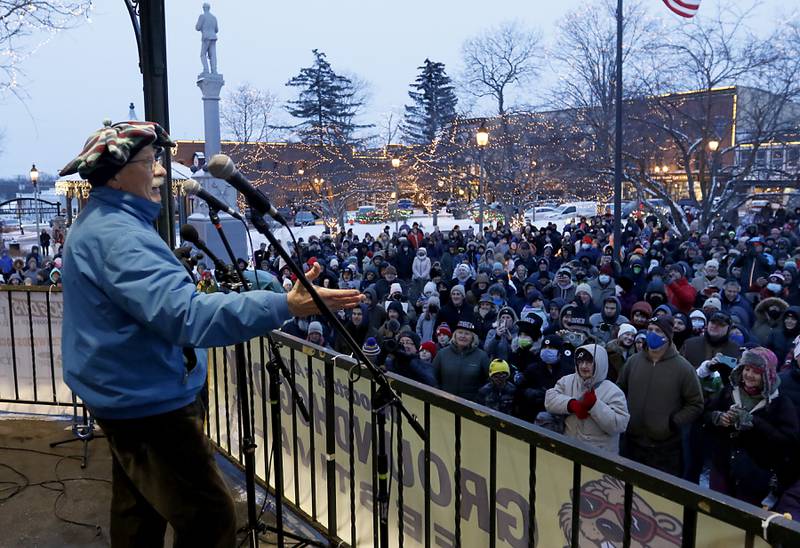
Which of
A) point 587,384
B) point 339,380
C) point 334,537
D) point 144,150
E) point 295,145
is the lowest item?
point 334,537

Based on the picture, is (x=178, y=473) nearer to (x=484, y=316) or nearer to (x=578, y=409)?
(x=578, y=409)

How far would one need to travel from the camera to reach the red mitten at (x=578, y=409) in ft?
15.8

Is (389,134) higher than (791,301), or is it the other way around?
(389,134)

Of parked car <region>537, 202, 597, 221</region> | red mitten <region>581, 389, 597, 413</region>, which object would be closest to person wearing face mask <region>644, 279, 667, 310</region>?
red mitten <region>581, 389, 597, 413</region>

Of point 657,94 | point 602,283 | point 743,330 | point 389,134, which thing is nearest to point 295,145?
point 389,134

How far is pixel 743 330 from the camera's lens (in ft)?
25.6

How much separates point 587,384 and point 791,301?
785 cm

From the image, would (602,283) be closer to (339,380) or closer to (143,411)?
(339,380)

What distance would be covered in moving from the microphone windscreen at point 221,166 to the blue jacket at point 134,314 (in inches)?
11.6

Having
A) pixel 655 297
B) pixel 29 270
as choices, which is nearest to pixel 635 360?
pixel 655 297

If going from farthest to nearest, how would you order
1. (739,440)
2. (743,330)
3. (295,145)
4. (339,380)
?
(295,145) < (743,330) < (739,440) < (339,380)

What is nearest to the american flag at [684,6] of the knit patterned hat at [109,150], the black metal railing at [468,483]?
the black metal railing at [468,483]

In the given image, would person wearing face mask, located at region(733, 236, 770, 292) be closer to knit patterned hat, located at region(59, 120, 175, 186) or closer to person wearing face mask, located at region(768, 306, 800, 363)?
person wearing face mask, located at region(768, 306, 800, 363)

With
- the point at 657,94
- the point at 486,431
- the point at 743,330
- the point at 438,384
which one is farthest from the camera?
the point at 657,94
